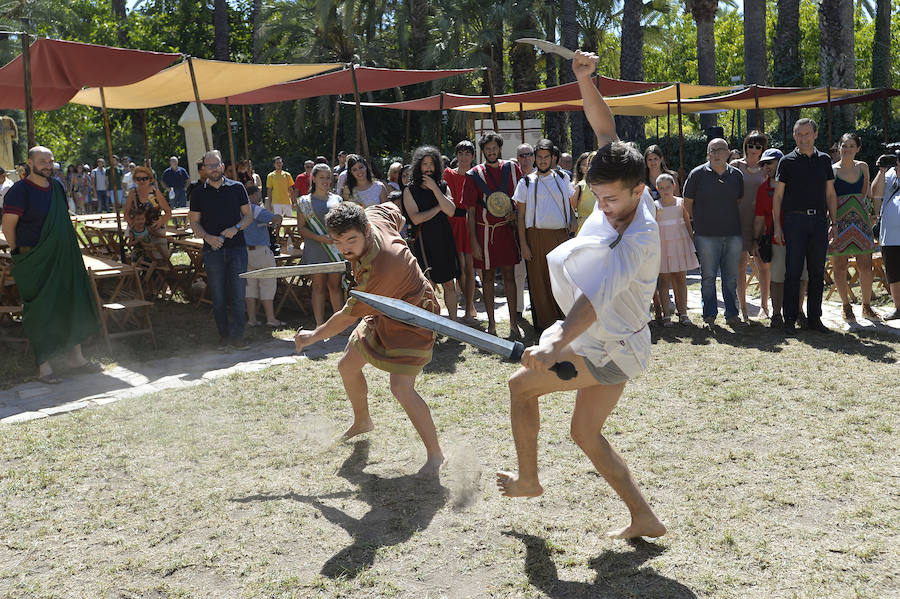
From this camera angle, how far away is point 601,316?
318 centimetres

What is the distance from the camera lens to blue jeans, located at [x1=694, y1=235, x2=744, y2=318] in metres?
7.70

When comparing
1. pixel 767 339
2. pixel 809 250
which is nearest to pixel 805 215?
pixel 809 250

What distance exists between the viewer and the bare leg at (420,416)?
432 cm

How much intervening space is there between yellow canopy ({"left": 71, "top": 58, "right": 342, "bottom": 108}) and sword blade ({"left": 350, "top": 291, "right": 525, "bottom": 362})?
572 cm

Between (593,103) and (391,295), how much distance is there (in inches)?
54.8

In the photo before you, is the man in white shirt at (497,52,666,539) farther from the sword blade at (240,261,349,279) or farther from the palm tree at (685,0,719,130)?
the palm tree at (685,0,719,130)

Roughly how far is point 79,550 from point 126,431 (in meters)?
1.71

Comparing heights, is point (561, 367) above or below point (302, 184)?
below

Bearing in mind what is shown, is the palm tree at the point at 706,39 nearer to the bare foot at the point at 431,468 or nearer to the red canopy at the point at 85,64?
the red canopy at the point at 85,64

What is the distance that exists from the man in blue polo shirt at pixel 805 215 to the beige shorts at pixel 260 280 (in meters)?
4.76

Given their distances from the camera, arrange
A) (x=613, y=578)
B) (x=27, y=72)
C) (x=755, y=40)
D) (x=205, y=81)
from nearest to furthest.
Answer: (x=613, y=578), (x=27, y=72), (x=205, y=81), (x=755, y=40)

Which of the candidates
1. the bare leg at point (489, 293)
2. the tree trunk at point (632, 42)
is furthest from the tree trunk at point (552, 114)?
the bare leg at point (489, 293)

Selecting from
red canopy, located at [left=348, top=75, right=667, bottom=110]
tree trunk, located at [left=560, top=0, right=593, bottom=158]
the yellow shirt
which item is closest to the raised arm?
red canopy, located at [left=348, top=75, right=667, bottom=110]

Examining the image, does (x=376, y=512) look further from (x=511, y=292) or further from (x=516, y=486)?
(x=511, y=292)
